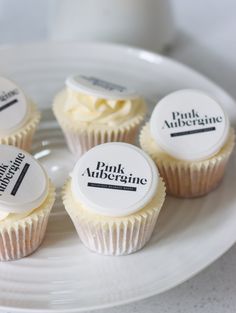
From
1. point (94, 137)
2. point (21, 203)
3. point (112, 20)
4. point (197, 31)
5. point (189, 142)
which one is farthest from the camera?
point (197, 31)

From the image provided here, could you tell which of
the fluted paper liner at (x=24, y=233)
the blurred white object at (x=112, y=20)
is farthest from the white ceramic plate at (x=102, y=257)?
the blurred white object at (x=112, y=20)

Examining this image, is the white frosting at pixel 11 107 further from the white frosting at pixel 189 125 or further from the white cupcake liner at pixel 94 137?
the white frosting at pixel 189 125

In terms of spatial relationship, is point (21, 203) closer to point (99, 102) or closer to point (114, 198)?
point (114, 198)

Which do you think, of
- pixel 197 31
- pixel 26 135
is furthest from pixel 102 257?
pixel 197 31

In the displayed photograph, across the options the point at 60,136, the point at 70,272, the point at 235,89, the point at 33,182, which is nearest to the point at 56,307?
the point at 70,272

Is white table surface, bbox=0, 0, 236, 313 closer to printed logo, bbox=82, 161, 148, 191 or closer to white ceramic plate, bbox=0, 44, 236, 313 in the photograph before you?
white ceramic plate, bbox=0, 44, 236, 313

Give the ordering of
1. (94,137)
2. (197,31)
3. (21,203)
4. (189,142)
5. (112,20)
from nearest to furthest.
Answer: (21,203), (189,142), (94,137), (112,20), (197,31)
